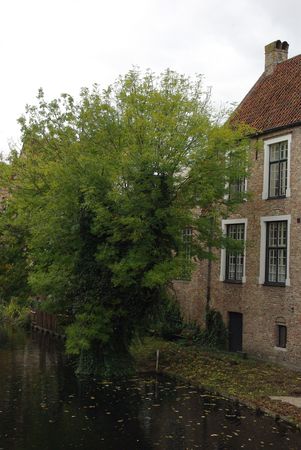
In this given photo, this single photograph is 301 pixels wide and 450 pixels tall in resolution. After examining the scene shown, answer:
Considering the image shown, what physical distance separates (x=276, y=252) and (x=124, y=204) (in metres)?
6.97

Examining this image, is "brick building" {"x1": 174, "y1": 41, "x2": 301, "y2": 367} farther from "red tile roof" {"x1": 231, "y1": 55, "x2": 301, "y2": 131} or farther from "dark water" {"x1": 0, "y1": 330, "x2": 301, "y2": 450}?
"dark water" {"x1": 0, "y1": 330, "x2": 301, "y2": 450}

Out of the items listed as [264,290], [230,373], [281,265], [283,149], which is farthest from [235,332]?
[283,149]

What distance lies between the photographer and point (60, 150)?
2106 cm

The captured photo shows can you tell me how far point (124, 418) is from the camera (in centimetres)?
1420

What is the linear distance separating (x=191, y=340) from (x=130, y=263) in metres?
9.15

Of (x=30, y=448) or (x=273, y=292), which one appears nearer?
(x=30, y=448)

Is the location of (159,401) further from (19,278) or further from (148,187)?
(19,278)

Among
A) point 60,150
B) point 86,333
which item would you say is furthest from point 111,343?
point 60,150

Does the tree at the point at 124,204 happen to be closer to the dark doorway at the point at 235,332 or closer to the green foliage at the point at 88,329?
the green foliage at the point at 88,329

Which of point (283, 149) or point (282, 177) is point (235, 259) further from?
point (283, 149)

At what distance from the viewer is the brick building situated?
67.4 ft

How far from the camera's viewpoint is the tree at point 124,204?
18.1 m

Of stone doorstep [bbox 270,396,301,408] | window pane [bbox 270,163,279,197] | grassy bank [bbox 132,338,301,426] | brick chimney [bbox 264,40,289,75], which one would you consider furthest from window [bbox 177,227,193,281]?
brick chimney [bbox 264,40,289,75]

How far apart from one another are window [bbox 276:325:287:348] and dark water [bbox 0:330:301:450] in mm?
4645
